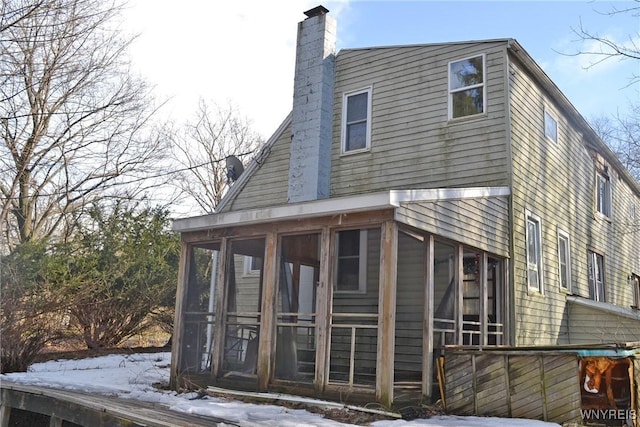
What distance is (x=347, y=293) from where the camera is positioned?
9.91 m

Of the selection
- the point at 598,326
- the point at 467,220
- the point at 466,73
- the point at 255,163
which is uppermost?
the point at 466,73

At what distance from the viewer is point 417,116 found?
10.4m

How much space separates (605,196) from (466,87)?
23.3 feet

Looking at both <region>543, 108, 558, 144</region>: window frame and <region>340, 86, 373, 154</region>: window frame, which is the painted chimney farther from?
→ <region>543, 108, 558, 144</region>: window frame

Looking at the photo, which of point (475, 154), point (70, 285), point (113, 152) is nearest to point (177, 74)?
point (113, 152)

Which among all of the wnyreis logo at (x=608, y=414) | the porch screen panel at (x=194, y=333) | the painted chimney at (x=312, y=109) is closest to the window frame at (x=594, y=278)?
the painted chimney at (x=312, y=109)

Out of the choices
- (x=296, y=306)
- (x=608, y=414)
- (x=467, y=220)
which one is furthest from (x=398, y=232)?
(x=608, y=414)

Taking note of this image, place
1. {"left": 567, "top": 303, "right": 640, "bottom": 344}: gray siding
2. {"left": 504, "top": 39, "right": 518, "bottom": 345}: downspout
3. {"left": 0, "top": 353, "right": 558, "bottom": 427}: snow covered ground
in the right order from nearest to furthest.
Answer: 1. {"left": 0, "top": 353, "right": 558, "bottom": 427}: snow covered ground
2. {"left": 504, "top": 39, "right": 518, "bottom": 345}: downspout
3. {"left": 567, "top": 303, "right": 640, "bottom": 344}: gray siding

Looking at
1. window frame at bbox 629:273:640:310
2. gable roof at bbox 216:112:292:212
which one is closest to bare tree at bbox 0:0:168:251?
gable roof at bbox 216:112:292:212

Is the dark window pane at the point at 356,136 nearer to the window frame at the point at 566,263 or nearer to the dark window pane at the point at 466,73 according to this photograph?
the dark window pane at the point at 466,73

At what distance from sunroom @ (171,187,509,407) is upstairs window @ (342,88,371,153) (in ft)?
6.64

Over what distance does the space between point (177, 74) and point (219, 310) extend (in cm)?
1315

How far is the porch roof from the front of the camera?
6555mm

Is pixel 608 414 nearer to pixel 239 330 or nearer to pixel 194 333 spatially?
pixel 239 330
